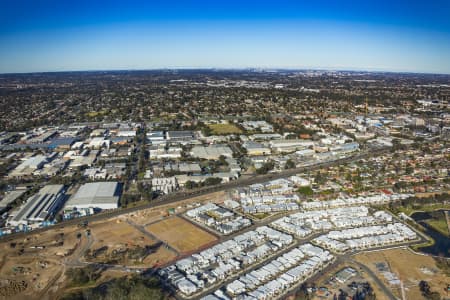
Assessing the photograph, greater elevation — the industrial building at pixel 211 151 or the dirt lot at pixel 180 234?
the industrial building at pixel 211 151

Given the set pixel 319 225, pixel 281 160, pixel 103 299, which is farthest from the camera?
pixel 281 160

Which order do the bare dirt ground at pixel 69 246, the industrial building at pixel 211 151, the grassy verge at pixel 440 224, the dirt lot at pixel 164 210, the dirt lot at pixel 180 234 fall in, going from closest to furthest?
the bare dirt ground at pixel 69 246 < the dirt lot at pixel 180 234 < the grassy verge at pixel 440 224 < the dirt lot at pixel 164 210 < the industrial building at pixel 211 151

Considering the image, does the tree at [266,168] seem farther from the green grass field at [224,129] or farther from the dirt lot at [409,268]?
the green grass field at [224,129]

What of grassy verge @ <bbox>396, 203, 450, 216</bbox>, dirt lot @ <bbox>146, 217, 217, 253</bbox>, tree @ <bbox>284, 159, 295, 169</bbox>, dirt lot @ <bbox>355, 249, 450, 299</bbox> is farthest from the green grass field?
dirt lot @ <bbox>355, 249, 450, 299</bbox>

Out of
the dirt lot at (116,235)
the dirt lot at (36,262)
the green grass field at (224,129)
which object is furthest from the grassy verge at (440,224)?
the green grass field at (224,129)

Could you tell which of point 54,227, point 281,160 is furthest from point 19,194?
point 281,160

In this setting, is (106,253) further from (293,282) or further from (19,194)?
(19,194)
